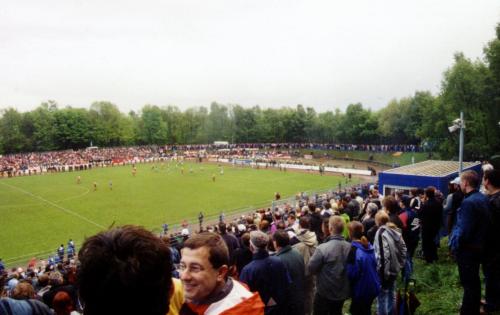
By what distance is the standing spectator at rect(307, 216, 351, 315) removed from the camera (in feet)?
16.9

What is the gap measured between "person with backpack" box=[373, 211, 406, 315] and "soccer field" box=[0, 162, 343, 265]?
18.5 metres

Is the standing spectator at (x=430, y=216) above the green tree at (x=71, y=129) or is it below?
below

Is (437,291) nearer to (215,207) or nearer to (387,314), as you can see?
(387,314)

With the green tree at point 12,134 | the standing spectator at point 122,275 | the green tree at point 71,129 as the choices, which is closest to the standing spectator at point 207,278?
the standing spectator at point 122,275

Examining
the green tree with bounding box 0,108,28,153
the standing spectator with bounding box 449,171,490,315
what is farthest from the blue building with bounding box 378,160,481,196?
the green tree with bounding box 0,108,28,153

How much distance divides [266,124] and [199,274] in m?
94.0

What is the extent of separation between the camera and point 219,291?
268 centimetres

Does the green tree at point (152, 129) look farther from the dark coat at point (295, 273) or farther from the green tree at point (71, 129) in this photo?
the dark coat at point (295, 273)

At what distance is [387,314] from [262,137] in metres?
89.9

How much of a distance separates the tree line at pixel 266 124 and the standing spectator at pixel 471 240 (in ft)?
117

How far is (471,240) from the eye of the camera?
5.00 metres

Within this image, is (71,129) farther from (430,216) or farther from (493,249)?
(493,249)

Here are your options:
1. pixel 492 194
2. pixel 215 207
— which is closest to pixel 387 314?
pixel 492 194

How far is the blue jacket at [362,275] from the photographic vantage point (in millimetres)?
5094
